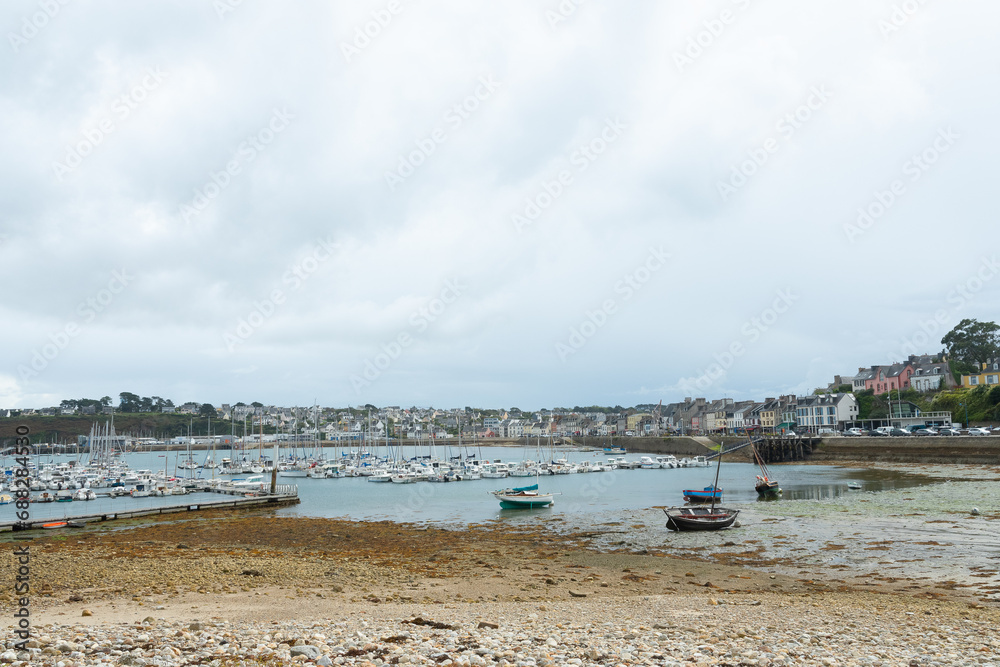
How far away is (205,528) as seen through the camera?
3753 centimetres

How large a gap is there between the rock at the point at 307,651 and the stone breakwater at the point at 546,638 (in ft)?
0.05

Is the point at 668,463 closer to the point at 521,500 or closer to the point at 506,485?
the point at 506,485

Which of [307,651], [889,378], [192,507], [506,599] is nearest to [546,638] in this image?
[307,651]

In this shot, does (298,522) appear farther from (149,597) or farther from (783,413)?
(783,413)

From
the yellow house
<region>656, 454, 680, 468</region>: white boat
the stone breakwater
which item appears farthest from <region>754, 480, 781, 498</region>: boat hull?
the yellow house

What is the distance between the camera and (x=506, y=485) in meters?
72.4

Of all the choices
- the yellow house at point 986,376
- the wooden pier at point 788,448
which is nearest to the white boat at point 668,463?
the wooden pier at point 788,448

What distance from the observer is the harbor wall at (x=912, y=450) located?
70.6m

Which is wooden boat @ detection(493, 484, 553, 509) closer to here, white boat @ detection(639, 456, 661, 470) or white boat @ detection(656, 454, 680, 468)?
white boat @ detection(639, 456, 661, 470)

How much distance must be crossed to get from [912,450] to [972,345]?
68.2 metres

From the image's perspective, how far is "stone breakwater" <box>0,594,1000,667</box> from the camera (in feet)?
33.5

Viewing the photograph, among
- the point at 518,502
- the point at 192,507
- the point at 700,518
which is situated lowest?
the point at 192,507

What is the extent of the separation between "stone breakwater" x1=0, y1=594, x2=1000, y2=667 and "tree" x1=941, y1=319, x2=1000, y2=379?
138 metres

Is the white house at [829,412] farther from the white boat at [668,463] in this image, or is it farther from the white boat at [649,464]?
the white boat at [649,464]
